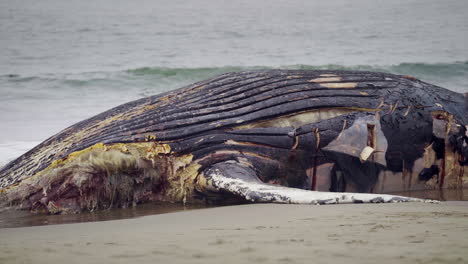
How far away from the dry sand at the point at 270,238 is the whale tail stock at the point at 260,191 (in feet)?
0.28

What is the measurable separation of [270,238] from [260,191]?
187 cm

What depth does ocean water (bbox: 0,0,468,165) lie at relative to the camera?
15961 mm

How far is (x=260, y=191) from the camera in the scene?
18.0 ft

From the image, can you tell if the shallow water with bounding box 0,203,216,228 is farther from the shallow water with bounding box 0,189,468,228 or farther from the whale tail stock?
the whale tail stock

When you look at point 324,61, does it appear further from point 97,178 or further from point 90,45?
point 97,178

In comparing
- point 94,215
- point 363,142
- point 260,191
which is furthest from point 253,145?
point 94,215

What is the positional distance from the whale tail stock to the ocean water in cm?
550

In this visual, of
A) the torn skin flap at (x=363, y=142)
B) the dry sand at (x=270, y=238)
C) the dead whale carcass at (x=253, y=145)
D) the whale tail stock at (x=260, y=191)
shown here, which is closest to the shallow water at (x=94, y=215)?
the dead whale carcass at (x=253, y=145)

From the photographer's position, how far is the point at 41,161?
21.1ft

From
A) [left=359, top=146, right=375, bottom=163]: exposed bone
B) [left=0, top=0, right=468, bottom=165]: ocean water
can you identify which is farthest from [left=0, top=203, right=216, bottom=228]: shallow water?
[left=0, top=0, right=468, bottom=165]: ocean water

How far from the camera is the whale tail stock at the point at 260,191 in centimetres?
504

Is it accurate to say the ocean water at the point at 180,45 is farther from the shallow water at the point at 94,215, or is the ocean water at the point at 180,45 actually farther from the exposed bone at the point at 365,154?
the exposed bone at the point at 365,154

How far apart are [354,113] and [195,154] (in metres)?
1.71

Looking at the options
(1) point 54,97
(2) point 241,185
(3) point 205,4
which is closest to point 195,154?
(2) point 241,185
